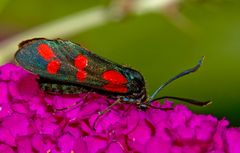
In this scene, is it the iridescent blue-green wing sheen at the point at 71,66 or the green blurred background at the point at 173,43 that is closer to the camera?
the iridescent blue-green wing sheen at the point at 71,66

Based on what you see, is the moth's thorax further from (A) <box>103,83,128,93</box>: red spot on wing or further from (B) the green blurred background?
(B) the green blurred background

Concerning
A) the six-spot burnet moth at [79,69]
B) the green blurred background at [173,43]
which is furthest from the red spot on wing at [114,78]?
the green blurred background at [173,43]

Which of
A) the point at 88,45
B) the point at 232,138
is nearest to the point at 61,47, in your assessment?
the point at 232,138

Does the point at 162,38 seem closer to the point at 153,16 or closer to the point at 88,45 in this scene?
the point at 153,16

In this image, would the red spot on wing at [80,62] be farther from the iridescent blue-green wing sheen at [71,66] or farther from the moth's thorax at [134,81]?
the moth's thorax at [134,81]

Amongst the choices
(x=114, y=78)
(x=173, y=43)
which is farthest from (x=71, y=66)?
(x=173, y=43)

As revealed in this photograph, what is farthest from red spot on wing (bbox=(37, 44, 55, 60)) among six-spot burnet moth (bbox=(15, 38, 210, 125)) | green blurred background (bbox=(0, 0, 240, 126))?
green blurred background (bbox=(0, 0, 240, 126))

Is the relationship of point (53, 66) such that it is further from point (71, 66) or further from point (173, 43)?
point (173, 43)
